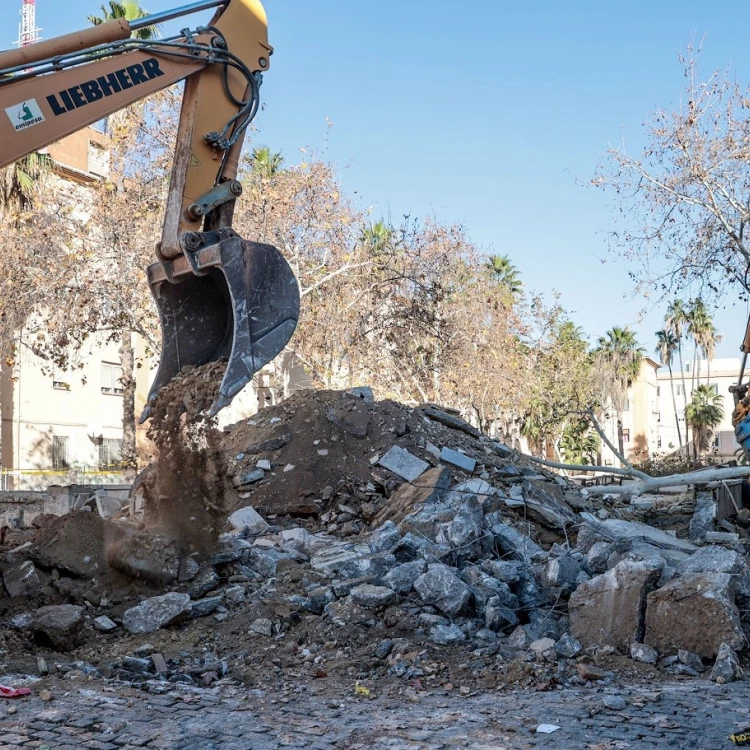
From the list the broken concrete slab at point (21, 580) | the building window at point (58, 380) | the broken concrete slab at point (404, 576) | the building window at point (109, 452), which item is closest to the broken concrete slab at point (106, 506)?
the broken concrete slab at point (21, 580)

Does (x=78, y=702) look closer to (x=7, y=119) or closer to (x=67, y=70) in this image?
(x=7, y=119)

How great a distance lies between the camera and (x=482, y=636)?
6578mm

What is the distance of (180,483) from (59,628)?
214cm

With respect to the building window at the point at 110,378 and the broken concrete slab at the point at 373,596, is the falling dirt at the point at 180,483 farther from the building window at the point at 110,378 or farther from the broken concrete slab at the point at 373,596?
the building window at the point at 110,378

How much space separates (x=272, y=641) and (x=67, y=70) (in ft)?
13.5

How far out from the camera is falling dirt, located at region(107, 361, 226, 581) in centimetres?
732

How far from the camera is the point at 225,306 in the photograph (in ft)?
23.5

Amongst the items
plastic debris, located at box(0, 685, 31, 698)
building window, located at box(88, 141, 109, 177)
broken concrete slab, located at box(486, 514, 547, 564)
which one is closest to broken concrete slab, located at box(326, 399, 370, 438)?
broken concrete slab, located at box(486, 514, 547, 564)

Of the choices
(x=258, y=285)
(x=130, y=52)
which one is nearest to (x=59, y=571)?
(x=258, y=285)

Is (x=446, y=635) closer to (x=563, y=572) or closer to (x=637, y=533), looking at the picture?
(x=563, y=572)

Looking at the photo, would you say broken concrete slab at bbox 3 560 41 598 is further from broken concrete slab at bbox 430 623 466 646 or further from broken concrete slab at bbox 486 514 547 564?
broken concrete slab at bbox 486 514 547 564

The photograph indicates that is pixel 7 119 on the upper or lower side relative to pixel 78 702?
upper

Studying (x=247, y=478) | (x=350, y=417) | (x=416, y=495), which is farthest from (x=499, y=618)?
(x=350, y=417)

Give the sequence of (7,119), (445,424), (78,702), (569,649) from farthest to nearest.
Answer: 1. (445,424)
2. (569,649)
3. (7,119)
4. (78,702)
